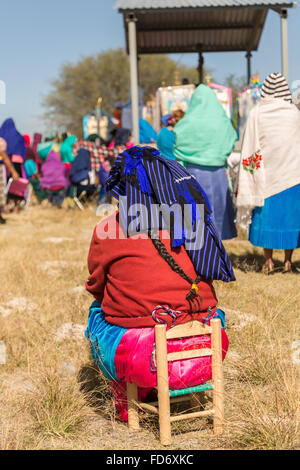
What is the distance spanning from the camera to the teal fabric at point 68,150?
12.8 meters

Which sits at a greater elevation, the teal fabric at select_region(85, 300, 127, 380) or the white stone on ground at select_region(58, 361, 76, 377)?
the teal fabric at select_region(85, 300, 127, 380)

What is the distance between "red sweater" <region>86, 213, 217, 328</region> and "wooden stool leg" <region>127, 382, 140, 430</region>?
0.97ft

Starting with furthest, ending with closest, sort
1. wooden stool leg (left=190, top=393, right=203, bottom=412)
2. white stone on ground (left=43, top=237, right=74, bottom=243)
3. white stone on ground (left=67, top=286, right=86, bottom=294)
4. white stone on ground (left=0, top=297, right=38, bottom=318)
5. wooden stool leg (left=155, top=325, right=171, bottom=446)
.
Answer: white stone on ground (left=43, top=237, right=74, bottom=243) < white stone on ground (left=67, top=286, right=86, bottom=294) < white stone on ground (left=0, top=297, right=38, bottom=318) < wooden stool leg (left=190, top=393, right=203, bottom=412) < wooden stool leg (left=155, top=325, right=171, bottom=446)

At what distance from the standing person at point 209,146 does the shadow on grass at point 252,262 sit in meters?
0.29

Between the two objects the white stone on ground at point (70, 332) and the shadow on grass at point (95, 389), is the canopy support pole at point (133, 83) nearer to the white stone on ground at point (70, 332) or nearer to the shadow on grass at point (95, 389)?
the white stone on ground at point (70, 332)

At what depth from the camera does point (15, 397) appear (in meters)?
3.02

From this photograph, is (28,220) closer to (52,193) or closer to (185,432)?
(52,193)

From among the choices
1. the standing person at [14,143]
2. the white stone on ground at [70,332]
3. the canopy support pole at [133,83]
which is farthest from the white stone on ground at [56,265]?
the standing person at [14,143]

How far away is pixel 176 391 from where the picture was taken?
7.88ft

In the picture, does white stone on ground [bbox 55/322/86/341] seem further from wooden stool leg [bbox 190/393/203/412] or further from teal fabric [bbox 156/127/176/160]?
teal fabric [bbox 156/127/176/160]

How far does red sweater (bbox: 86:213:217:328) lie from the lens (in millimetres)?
2443

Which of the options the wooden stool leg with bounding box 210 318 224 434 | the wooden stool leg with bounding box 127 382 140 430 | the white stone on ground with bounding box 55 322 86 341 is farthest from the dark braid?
the white stone on ground with bounding box 55 322 86 341

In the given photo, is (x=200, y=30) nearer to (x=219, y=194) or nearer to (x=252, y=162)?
(x=219, y=194)

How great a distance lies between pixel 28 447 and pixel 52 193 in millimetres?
10721
